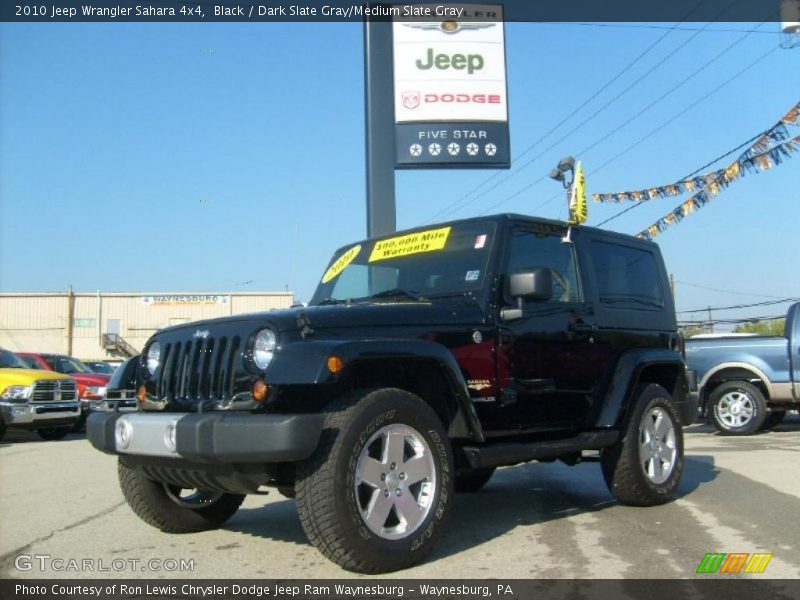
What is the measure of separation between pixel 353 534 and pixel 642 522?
2544mm

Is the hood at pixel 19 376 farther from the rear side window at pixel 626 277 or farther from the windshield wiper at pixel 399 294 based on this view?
the rear side window at pixel 626 277

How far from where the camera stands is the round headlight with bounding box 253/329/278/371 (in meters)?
4.01

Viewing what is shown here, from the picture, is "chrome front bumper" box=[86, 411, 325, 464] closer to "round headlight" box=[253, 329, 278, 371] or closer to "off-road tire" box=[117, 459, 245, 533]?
"round headlight" box=[253, 329, 278, 371]

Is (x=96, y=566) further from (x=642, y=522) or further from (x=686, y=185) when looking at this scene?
(x=686, y=185)

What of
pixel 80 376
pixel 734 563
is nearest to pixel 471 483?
pixel 734 563

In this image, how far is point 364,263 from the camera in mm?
5855

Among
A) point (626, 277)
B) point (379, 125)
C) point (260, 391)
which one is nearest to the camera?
point (260, 391)

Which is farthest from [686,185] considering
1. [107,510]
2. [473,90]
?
[107,510]

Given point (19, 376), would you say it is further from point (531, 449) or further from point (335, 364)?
point (335, 364)

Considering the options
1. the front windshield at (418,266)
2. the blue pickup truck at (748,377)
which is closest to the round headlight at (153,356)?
the front windshield at (418,266)

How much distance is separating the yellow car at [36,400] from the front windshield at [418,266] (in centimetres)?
963

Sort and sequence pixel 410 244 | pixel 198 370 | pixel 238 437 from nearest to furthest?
pixel 238 437 → pixel 198 370 → pixel 410 244

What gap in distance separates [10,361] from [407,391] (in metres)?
13.0

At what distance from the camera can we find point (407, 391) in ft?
14.4
